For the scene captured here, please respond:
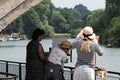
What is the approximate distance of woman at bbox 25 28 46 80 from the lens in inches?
344

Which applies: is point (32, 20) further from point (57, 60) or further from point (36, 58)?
point (57, 60)

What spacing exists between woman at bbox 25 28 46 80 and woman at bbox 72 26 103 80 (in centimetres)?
88

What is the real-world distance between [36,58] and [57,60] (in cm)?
58

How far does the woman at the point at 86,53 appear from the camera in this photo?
796cm

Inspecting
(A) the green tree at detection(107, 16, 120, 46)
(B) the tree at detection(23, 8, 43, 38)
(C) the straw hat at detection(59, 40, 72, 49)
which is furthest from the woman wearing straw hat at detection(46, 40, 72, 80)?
(B) the tree at detection(23, 8, 43, 38)

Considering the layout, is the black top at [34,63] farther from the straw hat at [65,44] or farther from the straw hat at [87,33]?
the straw hat at [87,33]

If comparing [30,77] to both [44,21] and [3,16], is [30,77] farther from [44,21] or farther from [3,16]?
[44,21]

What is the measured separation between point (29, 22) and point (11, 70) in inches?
3795

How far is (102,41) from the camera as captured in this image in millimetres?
92875

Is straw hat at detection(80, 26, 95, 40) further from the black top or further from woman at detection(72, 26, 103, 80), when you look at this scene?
Result: the black top

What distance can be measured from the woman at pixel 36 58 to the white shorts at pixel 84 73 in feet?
2.92

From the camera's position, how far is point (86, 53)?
7.98 m

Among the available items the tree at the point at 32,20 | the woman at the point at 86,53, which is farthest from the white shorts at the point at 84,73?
the tree at the point at 32,20

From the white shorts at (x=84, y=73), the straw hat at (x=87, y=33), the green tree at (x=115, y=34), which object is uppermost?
the green tree at (x=115, y=34)
